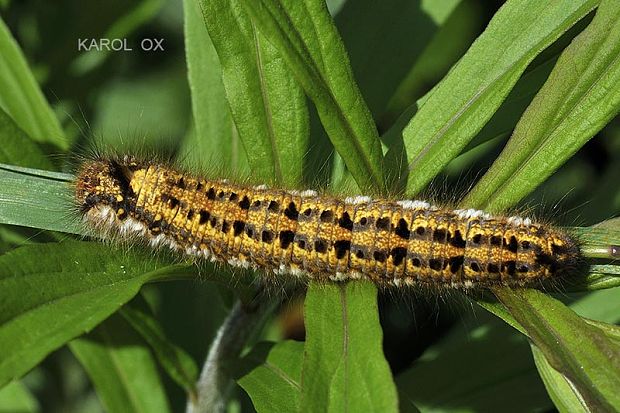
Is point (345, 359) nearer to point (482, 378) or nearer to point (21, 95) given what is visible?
point (482, 378)

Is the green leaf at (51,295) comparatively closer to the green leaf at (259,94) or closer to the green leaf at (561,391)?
the green leaf at (259,94)

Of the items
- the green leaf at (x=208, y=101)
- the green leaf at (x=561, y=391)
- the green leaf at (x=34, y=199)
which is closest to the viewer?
the green leaf at (x=561, y=391)

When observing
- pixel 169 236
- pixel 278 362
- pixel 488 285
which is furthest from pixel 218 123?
pixel 488 285

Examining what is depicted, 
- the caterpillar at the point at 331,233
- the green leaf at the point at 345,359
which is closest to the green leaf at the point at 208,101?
the caterpillar at the point at 331,233

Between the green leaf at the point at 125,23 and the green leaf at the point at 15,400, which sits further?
the green leaf at the point at 125,23

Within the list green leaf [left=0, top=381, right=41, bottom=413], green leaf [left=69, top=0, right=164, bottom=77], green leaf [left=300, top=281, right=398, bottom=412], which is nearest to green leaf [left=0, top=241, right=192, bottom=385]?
green leaf [left=300, top=281, right=398, bottom=412]
